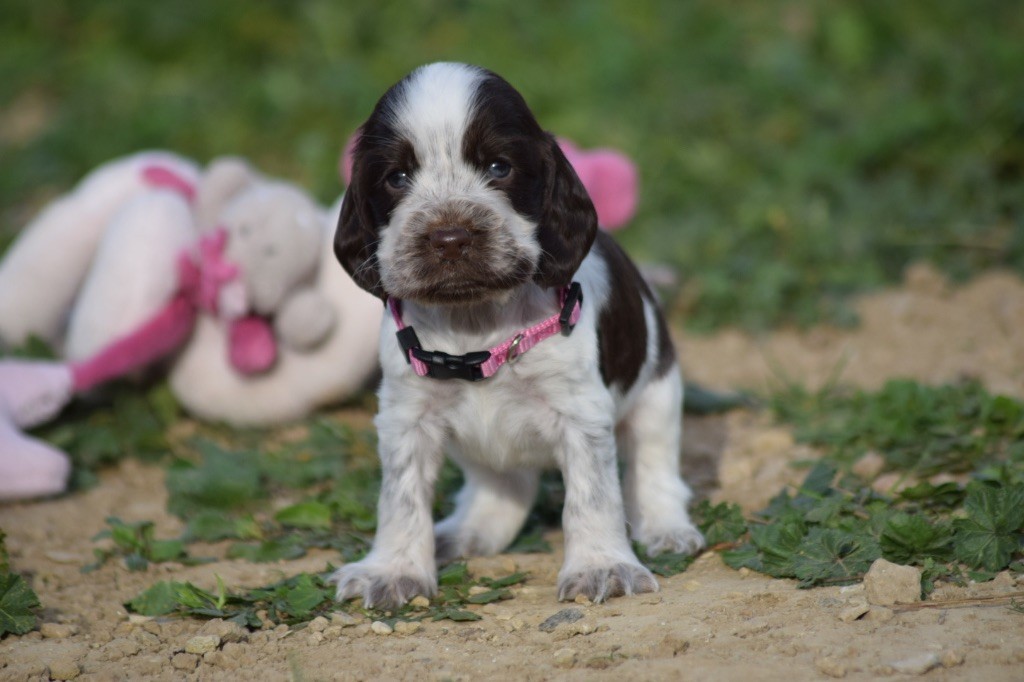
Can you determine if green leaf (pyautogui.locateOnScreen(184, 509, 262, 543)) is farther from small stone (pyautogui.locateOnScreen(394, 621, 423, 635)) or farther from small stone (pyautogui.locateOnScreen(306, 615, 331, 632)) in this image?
small stone (pyautogui.locateOnScreen(394, 621, 423, 635))

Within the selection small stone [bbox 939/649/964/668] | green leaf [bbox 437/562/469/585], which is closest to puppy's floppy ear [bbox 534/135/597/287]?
green leaf [bbox 437/562/469/585]

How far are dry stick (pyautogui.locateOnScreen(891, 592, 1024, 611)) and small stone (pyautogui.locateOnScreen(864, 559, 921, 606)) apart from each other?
0.08 feet

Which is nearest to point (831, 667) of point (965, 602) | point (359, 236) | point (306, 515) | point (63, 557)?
point (965, 602)

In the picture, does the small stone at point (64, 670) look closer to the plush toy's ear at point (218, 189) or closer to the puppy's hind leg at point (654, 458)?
the puppy's hind leg at point (654, 458)

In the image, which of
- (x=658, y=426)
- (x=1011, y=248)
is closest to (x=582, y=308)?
(x=658, y=426)

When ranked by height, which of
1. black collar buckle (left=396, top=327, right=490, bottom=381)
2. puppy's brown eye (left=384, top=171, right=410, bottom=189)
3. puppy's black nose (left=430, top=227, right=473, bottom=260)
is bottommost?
black collar buckle (left=396, top=327, right=490, bottom=381)

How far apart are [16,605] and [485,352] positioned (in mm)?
1718

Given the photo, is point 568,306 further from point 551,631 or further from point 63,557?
point 63,557

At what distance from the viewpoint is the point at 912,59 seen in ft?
28.5

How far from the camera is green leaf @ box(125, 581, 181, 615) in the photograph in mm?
3932

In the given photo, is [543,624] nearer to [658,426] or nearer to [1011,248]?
[658,426]

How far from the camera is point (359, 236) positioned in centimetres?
383

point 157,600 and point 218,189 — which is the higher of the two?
point 218,189

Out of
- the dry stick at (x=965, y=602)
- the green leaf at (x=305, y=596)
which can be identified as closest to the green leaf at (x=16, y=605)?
the green leaf at (x=305, y=596)
